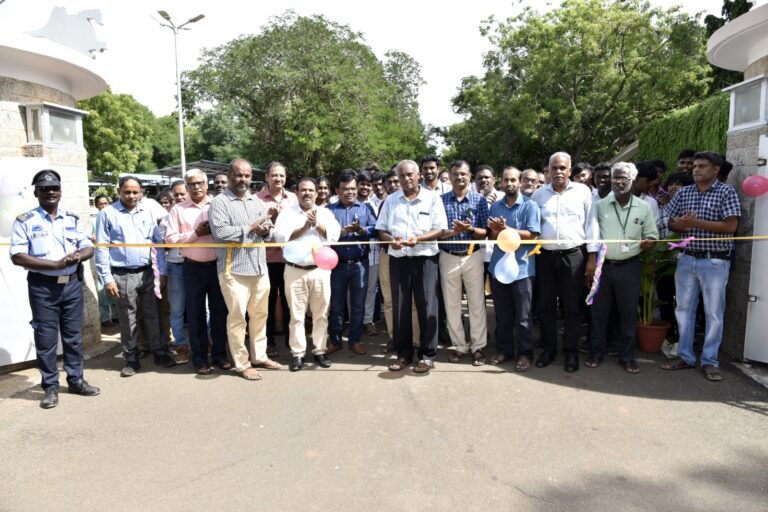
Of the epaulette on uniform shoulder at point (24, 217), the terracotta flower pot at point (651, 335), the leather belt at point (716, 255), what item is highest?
the epaulette on uniform shoulder at point (24, 217)

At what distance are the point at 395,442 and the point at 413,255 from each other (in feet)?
6.32

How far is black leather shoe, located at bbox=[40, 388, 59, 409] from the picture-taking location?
441cm

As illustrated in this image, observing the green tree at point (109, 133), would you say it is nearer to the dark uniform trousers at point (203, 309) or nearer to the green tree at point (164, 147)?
the green tree at point (164, 147)

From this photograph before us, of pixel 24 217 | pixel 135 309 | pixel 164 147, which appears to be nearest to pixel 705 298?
pixel 135 309

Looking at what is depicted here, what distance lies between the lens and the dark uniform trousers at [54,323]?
4.47 metres

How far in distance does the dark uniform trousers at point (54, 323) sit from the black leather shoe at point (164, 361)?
861mm

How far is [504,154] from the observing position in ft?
78.1

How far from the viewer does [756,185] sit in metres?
4.68

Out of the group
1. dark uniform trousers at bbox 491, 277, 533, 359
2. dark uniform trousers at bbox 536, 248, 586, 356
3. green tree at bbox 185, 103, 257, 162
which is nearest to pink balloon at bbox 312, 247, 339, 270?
dark uniform trousers at bbox 491, 277, 533, 359

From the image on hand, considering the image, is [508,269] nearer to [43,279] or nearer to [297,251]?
[297,251]

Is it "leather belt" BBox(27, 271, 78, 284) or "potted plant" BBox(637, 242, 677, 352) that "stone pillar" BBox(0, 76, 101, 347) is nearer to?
"leather belt" BBox(27, 271, 78, 284)

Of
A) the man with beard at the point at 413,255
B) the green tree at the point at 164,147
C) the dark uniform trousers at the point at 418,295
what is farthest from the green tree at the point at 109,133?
the dark uniform trousers at the point at 418,295

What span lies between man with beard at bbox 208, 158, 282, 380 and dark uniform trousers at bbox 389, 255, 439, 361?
1.33 m

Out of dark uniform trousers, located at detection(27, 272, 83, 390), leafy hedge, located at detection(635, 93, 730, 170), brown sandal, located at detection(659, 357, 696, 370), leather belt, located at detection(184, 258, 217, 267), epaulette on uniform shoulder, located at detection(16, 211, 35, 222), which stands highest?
leafy hedge, located at detection(635, 93, 730, 170)
